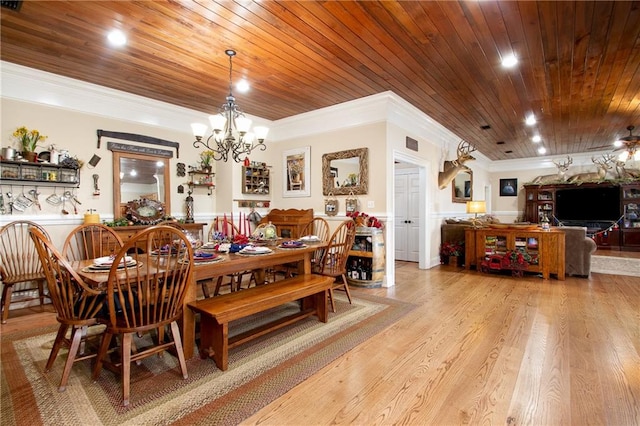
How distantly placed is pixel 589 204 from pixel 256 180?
8.94m

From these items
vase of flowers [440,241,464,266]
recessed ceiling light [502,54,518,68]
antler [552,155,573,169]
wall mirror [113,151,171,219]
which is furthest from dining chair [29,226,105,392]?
antler [552,155,573,169]

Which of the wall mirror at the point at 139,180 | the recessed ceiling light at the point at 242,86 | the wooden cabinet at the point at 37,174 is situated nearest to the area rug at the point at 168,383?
the wooden cabinet at the point at 37,174

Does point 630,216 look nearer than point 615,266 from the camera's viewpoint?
No

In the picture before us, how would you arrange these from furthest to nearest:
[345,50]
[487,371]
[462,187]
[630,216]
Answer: [630,216]
[462,187]
[345,50]
[487,371]

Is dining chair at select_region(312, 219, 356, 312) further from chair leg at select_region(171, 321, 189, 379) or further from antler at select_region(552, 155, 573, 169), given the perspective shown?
antler at select_region(552, 155, 573, 169)

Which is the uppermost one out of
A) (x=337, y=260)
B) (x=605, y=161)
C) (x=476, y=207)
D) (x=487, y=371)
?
(x=605, y=161)

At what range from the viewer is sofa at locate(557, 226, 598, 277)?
507cm

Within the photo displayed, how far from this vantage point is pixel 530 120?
18.4 feet

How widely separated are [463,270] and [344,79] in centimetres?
409

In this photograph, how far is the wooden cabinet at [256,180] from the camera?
5.41 metres

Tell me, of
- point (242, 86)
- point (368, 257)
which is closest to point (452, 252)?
point (368, 257)

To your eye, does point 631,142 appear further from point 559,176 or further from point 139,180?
point 139,180

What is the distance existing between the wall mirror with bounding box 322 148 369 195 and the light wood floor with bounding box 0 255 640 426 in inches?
75.2

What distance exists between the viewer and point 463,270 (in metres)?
5.81
